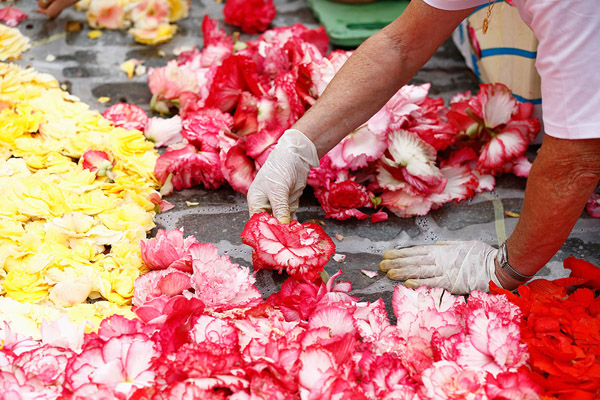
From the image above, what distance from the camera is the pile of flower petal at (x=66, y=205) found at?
145 centimetres

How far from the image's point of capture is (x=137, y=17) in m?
2.90

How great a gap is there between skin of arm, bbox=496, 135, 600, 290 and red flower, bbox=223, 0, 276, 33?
189cm

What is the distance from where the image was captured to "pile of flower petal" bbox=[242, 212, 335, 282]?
143 cm

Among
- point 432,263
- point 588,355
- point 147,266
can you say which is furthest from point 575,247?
point 147,266

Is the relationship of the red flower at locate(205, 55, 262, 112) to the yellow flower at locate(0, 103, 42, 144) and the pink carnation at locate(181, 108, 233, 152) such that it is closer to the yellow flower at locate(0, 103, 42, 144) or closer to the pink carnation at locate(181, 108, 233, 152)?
the pink carnation at locate(181, 108, 233, 152)

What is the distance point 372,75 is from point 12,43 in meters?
1.81

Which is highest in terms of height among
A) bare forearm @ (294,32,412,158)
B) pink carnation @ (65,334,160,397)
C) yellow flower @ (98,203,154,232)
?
bare forearm @ (294,32,412,158)

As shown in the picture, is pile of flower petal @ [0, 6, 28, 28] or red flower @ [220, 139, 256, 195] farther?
pile of flower petal @ [0, 6, 28, 28]

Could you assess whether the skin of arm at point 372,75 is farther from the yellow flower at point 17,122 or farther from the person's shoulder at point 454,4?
the yellow flower at point 17,122

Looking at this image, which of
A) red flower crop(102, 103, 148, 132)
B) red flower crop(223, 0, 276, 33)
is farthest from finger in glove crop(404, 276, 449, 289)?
red flower crop(223, 0, 276, 33)

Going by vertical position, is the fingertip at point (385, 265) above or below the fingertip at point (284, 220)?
below

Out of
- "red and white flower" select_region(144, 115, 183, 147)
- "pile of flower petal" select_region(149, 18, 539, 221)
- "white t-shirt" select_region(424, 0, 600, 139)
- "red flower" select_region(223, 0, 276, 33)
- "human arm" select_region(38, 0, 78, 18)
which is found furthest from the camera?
"red flower" select_region(223, 0, 276, 33)

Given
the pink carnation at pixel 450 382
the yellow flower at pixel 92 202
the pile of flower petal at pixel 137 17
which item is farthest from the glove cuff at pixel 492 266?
the pile of flower petal at pixel 137 17

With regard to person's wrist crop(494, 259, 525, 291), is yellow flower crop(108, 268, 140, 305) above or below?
above
